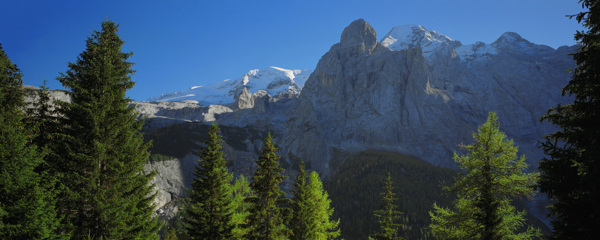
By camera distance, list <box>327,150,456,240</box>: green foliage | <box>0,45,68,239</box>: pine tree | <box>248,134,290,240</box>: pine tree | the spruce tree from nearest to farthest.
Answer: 1. <box>0,45,68,239</box>: pine tree
2. <box>248,134,290,240</box>: pine tree
3. the spruce tree
4. <box>327,150,456,240</box>: green foliage

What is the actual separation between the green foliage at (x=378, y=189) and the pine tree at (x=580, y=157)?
97.3 m

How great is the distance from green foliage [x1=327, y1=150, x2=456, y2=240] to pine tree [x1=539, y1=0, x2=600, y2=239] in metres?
97.3

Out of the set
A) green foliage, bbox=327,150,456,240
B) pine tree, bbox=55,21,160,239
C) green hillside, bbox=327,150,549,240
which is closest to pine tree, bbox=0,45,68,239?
pine tree, bbox=55,21,160,239

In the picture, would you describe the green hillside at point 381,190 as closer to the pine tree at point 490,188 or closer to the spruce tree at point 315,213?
the spruce tree at point 315,213

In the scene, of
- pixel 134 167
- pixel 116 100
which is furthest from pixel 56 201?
pixel 116 100

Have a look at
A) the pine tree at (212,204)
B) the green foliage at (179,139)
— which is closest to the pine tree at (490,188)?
the pine tree at (212,204)

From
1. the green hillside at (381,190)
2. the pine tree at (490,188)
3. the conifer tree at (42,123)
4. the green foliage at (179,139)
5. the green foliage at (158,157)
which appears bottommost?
the green hillside at (381,190)

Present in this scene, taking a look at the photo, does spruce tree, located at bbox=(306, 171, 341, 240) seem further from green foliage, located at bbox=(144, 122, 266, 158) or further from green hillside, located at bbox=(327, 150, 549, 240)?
green foliage, located at bbox=(144, 122, 266, 158)

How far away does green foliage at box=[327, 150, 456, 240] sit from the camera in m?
113

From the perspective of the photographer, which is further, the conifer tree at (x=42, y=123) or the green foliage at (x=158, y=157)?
the green foliage at (x=158, y=157)

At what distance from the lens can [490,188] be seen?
46.2ft

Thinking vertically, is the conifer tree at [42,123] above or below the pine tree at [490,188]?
above

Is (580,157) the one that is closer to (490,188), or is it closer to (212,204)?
(490,188)

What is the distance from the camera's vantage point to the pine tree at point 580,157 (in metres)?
8.09
